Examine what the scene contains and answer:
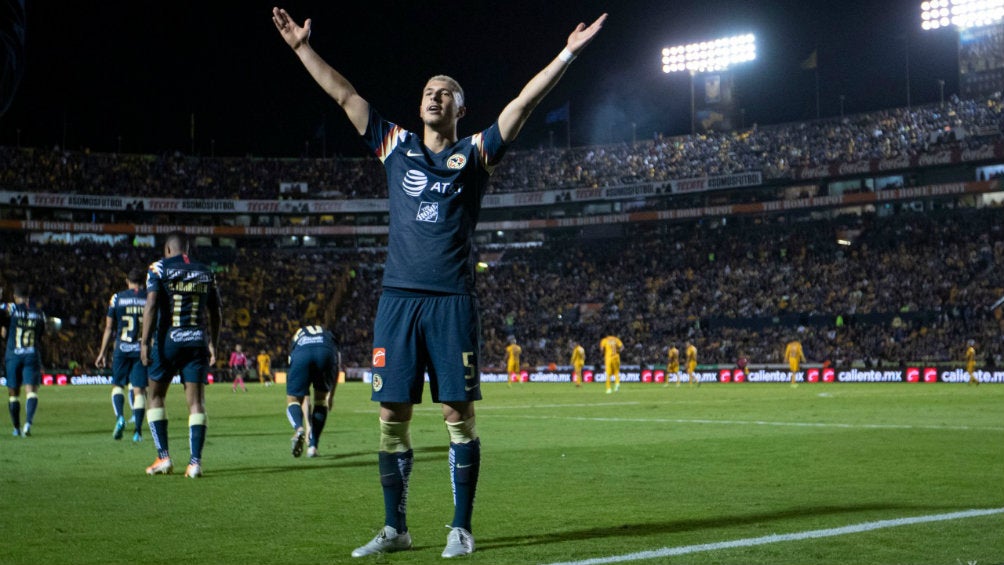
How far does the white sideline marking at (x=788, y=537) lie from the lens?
542 centimetres

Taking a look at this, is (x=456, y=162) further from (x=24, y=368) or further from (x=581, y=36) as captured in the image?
(x=24, y=368)

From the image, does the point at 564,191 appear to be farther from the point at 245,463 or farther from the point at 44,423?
the point at 245,463

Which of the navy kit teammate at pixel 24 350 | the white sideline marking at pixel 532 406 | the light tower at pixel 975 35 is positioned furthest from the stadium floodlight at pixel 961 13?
the navy kit teammate at pixel 24 350

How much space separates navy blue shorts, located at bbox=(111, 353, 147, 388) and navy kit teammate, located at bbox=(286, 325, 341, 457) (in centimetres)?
331

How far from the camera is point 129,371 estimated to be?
15.7 meters

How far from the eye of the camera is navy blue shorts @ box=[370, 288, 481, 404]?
19.4 ft

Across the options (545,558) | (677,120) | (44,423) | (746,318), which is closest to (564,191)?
(677,120)

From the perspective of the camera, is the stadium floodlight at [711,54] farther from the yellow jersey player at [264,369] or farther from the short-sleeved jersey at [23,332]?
the short-sleeved jersey at [23,332]

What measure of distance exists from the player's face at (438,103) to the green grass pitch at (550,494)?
2492 millimetres

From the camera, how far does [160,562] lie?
5.52 metres

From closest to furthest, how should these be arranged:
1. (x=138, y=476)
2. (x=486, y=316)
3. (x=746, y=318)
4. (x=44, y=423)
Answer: (x=138, y=476) < (x=44, y=423) < (x=746, y=318) < (x=486, y=316)

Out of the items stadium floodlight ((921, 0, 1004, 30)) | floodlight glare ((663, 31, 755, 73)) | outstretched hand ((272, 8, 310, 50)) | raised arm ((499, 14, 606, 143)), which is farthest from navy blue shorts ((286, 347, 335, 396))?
floodlight glare ((663, 31, 755, 73))

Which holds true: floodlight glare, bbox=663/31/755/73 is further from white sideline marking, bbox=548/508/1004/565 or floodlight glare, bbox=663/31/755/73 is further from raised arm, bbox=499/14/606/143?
raised arm, bbox=499/14/606/143

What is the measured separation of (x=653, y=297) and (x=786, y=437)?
49599 mm
